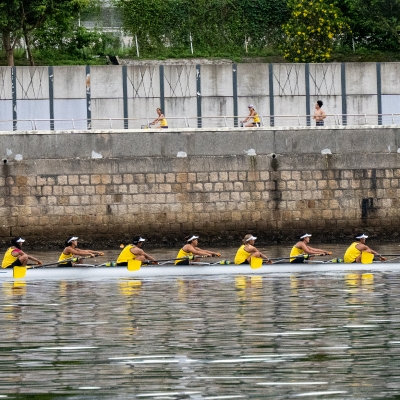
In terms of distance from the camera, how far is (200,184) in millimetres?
35781

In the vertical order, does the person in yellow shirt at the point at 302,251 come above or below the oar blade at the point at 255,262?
above

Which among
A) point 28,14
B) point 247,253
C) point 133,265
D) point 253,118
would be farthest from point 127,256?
point 28,14

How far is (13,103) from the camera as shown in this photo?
125ft

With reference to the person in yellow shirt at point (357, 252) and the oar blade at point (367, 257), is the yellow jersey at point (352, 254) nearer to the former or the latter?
the person in yellow shirt at point (357, 252)

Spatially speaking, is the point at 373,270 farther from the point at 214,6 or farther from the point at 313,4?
the point at 214,6

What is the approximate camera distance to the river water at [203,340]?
44.0ft

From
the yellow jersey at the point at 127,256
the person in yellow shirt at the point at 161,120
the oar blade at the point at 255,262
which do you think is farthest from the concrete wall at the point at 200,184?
the oar blade at the point at 255,262

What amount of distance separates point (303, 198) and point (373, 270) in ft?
→ 31.1

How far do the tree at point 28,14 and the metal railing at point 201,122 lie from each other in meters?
9.53

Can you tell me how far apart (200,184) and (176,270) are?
30.7 ft

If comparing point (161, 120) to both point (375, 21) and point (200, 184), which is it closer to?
point (200, 184)

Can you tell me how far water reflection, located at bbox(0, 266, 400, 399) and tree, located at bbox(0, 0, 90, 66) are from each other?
23.4 meters

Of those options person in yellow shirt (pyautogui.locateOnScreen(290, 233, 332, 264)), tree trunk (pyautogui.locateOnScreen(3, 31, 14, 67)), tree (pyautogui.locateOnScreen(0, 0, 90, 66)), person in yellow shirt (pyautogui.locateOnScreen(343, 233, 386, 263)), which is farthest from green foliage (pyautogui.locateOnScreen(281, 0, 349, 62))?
person in yellow shirt (pyautogui.locateOnScreen(343, 233, 386, 263))

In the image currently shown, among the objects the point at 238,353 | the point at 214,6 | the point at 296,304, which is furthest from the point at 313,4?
the point at 238,353
